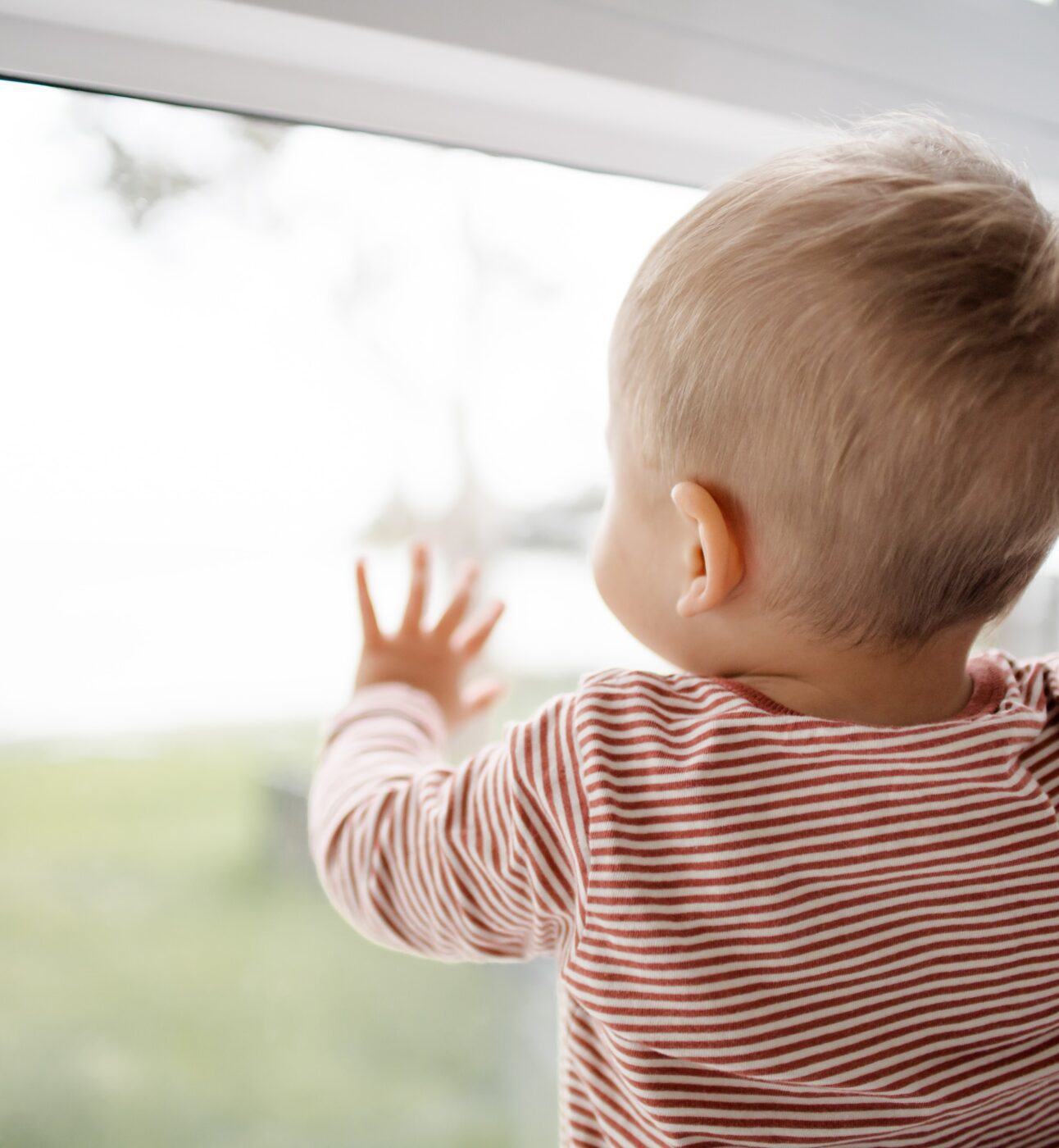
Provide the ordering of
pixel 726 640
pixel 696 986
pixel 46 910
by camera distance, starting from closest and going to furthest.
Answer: pixel 696 986, pixel 726 640, pixel 46 910

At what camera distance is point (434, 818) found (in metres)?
0.67

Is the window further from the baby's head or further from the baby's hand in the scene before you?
the baby's head

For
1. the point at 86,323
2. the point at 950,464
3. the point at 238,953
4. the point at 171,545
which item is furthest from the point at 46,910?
the point at 950,464

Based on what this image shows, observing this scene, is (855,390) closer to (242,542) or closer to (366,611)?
(366,611)

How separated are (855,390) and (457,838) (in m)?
0.37

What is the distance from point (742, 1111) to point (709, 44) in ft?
2.60

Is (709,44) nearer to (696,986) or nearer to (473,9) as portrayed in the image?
(473,9)

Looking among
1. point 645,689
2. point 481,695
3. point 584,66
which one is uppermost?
point 584,66

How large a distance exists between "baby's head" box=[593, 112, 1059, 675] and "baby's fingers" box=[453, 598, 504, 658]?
20 centimetres

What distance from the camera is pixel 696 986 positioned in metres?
0.59

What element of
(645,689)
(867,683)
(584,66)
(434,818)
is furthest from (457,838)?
(584,66)

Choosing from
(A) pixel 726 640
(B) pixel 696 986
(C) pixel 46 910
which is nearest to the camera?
(B) pixel 696 986

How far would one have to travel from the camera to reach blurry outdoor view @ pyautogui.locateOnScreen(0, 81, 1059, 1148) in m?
0.82

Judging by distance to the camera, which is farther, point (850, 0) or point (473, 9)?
point (850, 0)
